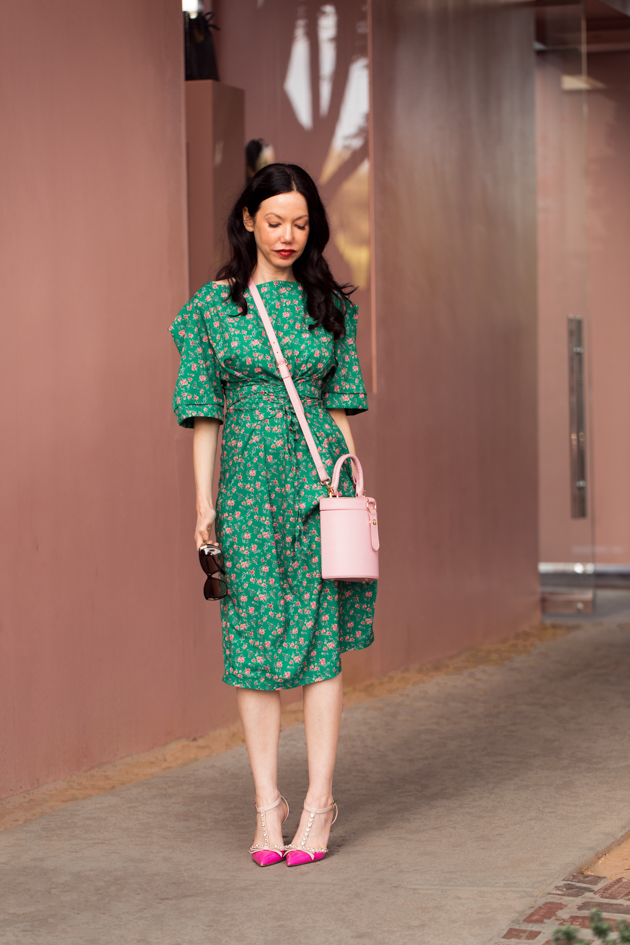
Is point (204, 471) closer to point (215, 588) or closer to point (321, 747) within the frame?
point (215, 588)

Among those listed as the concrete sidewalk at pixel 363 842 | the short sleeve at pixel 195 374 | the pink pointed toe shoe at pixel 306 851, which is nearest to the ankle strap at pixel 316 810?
the pink pointed toe shoe at pixel 306 851

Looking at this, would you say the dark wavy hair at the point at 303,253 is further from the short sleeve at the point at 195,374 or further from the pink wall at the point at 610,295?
the pink wall at the point at 610,295

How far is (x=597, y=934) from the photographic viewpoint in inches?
82.6

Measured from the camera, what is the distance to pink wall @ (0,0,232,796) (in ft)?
11.7

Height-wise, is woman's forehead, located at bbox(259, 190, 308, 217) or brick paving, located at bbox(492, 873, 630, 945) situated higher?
woman's forehead, located at bbox(259, 190, 308, 217)

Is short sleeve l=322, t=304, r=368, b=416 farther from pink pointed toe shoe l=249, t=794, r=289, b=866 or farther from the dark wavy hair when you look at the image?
pink pointed toe shoe l=249, t=794, r=289, b=866

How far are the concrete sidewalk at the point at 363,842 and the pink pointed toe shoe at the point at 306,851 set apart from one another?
0.03 metres

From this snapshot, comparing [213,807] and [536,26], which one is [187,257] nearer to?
[213,807]

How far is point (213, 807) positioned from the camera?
3436mm

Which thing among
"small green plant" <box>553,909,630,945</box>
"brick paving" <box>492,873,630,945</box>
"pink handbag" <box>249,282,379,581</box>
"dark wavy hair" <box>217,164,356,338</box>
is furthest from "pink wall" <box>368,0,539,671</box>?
"small green plant" <box>553,909,630,945</box>

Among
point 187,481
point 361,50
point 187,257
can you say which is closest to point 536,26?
point 361,50

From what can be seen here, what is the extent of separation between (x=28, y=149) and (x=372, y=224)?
211cm

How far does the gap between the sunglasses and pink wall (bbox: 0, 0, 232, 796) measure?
0.91 meters

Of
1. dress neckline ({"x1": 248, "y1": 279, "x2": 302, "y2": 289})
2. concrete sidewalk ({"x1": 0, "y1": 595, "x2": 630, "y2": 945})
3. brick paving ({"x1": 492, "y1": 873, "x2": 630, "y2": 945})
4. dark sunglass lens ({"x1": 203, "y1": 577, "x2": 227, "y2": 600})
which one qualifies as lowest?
concrete sidewalk ({"x1": 0, "y1": 595, "x2": 630, "y2": 945})
